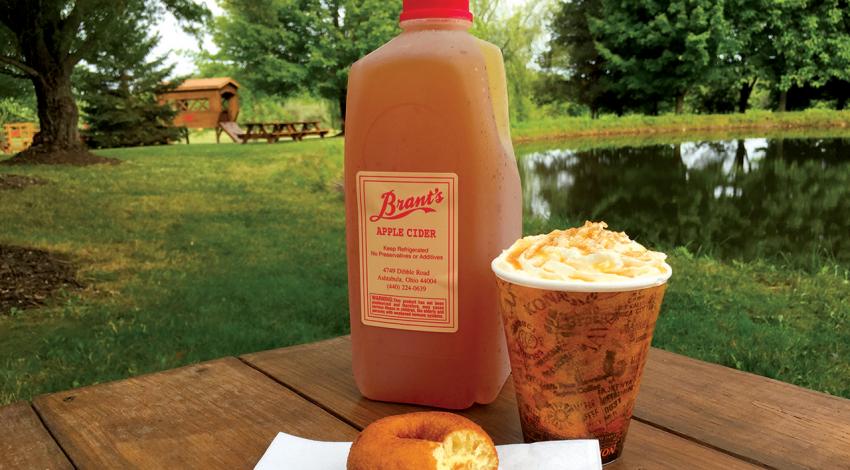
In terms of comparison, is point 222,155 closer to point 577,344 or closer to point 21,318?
point 21,318

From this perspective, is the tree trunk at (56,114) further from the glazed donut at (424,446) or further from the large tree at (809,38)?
the large tree at (809,38)

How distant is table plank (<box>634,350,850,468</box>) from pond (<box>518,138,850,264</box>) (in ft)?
12.0

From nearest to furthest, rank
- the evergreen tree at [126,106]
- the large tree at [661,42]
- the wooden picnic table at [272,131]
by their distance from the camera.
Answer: the evergreen tree at [126,106], the wooden picnic table at [272,131], the large tree at [661,42]

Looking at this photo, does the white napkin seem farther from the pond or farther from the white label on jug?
the pond

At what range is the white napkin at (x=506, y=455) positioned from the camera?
0.64 metres

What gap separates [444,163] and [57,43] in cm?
575

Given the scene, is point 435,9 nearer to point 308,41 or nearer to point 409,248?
point 409,248

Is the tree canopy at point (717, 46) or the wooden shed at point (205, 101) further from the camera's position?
the tree canopy at point (717, 46)

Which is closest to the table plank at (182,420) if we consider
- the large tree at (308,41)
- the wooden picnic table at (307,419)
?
the wooden picnic table at (307,419)

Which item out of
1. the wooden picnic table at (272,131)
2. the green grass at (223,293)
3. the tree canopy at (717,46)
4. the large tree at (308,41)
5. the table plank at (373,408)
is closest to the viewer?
the table plank at (373,408)

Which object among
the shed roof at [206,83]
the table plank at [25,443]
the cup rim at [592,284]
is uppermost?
the shed roof at [206,83]

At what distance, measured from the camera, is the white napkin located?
642 millimetres

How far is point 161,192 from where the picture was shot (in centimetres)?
534

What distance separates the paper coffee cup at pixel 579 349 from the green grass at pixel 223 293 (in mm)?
1950
